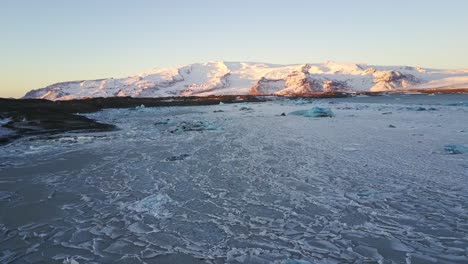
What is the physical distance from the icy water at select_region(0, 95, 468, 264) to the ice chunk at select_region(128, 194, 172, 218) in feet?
0.12

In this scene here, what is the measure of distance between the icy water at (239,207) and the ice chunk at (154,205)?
0.12 feet

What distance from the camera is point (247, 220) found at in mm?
5539

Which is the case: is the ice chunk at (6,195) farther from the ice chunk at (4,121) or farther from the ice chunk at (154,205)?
the ice chunk at (4,121)

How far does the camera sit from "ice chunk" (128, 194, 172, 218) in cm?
602

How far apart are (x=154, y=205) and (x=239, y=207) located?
4.86 ft

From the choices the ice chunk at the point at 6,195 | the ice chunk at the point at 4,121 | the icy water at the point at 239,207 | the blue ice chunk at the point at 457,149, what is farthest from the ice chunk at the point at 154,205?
the ice chunk at the point at 4,121

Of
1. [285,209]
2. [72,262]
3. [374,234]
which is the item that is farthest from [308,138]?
[72,262]

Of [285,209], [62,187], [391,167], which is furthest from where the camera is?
[391,167]

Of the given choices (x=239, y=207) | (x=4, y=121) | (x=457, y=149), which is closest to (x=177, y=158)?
(x=239, y=207)

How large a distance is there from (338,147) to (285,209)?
687cm

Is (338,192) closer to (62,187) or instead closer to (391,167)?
(391,167)

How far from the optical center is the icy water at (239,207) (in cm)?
450

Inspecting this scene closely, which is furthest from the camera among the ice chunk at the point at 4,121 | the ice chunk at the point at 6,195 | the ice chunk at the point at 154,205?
the ice chunk at the point at 4,121

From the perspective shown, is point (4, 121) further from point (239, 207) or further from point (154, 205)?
point (239, 207)
